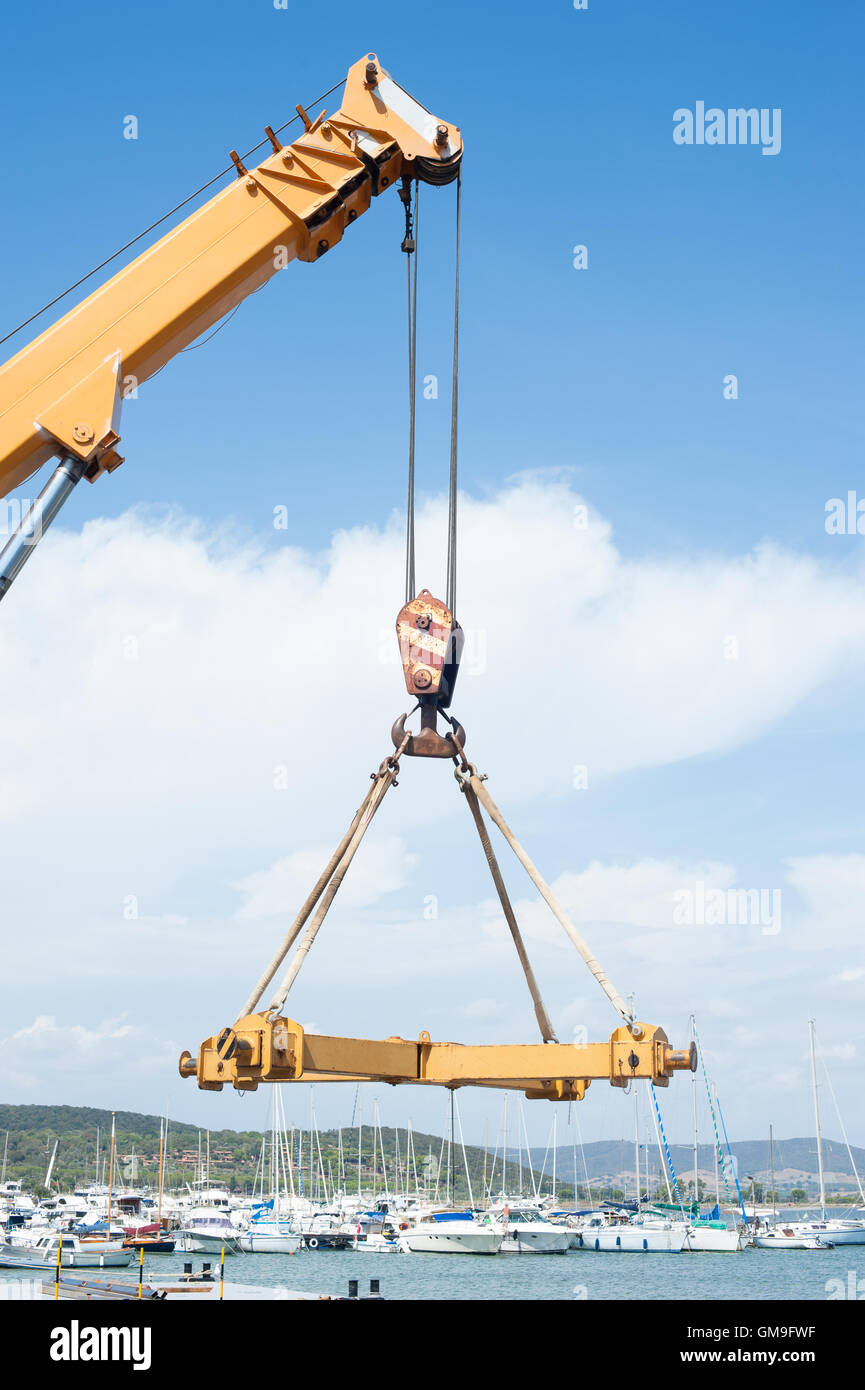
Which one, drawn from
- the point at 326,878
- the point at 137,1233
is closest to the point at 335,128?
the point at 326,878

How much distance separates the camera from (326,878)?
34.3ft

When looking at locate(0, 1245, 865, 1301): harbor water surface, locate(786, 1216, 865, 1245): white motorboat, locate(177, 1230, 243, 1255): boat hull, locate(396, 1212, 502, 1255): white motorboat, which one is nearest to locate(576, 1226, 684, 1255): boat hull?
locate(0, 1245, 865, 1301): harbor water surface

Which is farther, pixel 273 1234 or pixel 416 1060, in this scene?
pixel 273 1234

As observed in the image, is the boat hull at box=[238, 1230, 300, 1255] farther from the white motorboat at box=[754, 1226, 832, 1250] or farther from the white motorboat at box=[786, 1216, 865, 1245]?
the white motorboat at box=[786, 1216, 865, 1245]

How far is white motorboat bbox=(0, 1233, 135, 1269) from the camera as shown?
194 feet

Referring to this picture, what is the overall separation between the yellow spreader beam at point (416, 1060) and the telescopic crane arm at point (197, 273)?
12.5ft

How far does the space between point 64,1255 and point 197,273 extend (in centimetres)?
6195

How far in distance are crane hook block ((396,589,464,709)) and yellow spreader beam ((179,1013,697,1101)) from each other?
9.89ft

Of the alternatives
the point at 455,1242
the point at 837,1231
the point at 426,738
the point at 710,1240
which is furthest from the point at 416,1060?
the point at 837,1231

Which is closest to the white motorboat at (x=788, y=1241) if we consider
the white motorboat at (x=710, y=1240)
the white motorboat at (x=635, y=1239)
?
the white motorboat at (x=710, y=1240)

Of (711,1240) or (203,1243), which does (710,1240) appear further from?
(203,1243)

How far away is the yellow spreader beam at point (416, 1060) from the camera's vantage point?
965 centimetres

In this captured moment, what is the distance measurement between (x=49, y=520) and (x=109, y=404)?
3.67 ft

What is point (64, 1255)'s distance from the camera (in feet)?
207
